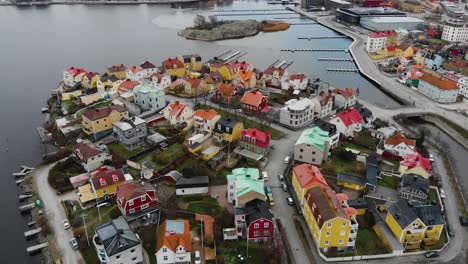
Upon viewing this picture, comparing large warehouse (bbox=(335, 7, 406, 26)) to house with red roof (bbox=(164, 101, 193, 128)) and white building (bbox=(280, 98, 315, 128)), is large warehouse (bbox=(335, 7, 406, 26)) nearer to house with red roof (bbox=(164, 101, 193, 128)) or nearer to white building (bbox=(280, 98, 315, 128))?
white building (bbox=(280, 98, 315, 128))

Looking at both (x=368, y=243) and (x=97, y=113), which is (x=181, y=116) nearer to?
(x=97, y=113)

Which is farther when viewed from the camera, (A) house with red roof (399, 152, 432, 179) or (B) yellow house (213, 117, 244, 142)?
(B) yellow house (213, 117, 244, 142)

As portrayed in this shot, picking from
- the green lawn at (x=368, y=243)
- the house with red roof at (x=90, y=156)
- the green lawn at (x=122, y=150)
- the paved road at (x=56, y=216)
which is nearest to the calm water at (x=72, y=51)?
the paved road at (x=56, y=216)

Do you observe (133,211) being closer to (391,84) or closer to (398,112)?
(398,112)

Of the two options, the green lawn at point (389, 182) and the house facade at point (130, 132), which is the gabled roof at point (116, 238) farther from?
the green lawn at point (389, 182)

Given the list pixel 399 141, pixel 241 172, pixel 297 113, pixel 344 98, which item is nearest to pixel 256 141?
pixel 241 172

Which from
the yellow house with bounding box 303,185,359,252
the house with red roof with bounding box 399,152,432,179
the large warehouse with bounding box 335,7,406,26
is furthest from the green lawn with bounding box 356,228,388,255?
the large warehouse with bounding box 335,7,406,26

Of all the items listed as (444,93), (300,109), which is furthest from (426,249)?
(444,93)
